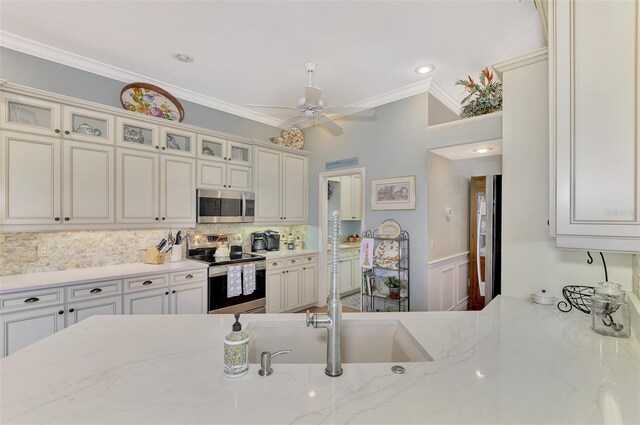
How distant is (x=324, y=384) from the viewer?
861mm

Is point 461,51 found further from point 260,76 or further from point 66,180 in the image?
point 66,180

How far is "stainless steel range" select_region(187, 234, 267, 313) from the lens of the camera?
3258 mm

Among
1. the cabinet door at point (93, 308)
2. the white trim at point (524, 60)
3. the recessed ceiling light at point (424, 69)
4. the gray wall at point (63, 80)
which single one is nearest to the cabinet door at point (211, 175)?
the gray wall at point (63, 80)

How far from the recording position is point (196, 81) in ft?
10.7

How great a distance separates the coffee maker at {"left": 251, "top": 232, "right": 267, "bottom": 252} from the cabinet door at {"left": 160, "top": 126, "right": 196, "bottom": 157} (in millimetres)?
1440

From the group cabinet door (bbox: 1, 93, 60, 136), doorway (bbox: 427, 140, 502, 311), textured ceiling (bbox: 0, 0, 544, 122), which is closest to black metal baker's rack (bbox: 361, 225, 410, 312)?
doorway (bbox: 427, 140, 502, 311)

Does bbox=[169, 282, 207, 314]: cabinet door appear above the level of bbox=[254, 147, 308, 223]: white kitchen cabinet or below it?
below

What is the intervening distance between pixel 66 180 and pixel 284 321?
2473 millimetres

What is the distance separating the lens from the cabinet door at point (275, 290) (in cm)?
376

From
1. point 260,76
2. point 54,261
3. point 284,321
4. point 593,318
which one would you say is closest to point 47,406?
point 284,321

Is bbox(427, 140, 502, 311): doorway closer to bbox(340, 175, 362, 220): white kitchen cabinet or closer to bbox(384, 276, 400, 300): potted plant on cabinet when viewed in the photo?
Answer: bbox(384, 276, 400, 300): potted plant on cabinet

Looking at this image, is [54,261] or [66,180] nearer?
[66,180]

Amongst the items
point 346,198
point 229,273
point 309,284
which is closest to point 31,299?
point 229,273

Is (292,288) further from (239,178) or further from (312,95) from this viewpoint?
(312,95)
